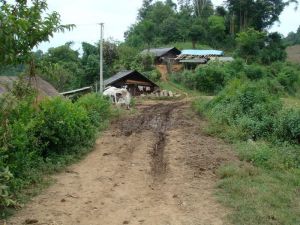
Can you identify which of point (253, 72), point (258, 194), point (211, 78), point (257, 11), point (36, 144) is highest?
point (257, 11)

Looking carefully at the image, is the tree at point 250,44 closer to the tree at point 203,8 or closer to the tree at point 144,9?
the tree at point 203,8

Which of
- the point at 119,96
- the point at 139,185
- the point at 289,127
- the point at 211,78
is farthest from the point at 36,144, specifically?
the point at 211,78

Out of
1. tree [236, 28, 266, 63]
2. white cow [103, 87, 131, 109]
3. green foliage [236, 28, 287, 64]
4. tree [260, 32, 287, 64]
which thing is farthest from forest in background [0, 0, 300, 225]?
tree [260, 32, 287, 64]

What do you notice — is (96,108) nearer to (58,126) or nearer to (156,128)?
(156,128)

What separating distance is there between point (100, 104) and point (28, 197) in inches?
438

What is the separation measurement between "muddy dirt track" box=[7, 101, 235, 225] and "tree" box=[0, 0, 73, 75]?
299 cm

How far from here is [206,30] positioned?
54375 millimetres

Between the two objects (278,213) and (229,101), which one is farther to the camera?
(229,101)

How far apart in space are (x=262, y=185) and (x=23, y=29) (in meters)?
6.05

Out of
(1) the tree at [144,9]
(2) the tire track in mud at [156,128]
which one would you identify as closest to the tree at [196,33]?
(1) the tree at [144,9]

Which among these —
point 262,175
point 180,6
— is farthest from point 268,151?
point 180,6

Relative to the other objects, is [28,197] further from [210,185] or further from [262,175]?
[262,175]

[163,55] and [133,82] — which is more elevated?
[163,55]

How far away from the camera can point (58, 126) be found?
10.6m
